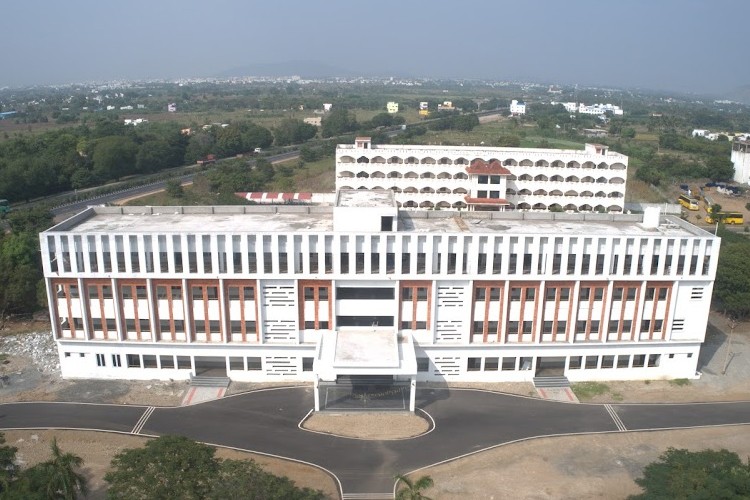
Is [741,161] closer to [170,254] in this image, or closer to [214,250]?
[214,250]

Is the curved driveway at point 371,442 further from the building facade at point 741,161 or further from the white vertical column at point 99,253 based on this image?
the building facade at point 741,161

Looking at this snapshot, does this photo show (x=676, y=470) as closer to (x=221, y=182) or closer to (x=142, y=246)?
(x=142, y=246)

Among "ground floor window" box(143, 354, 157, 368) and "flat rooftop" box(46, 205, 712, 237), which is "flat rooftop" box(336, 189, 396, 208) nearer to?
"flat rooftop" box(46, 205, 712, 237)

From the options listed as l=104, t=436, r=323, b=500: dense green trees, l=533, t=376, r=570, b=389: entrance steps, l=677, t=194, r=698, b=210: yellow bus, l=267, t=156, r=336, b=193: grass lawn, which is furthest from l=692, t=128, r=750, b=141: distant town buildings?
l=104, t=436, r=323, b=500: dense green trees

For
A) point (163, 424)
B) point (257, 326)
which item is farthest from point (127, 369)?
point (257, 326)

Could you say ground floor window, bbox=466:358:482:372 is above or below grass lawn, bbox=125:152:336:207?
below

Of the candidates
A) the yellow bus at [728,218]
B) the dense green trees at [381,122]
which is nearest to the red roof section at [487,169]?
the yellow bus at [728,218]

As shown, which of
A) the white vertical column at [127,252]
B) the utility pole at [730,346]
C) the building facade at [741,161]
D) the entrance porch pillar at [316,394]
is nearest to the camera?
the entrance porch pillar at [316,394]
